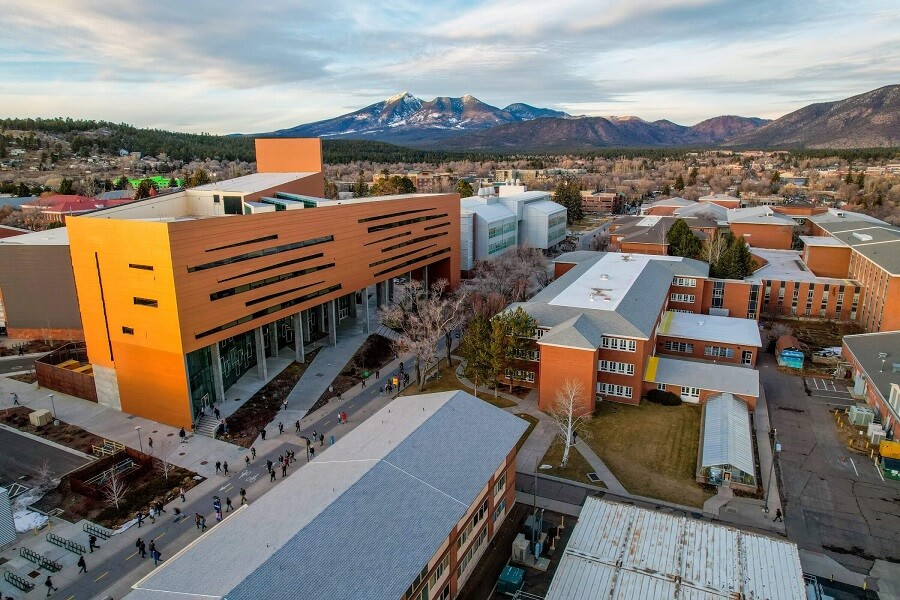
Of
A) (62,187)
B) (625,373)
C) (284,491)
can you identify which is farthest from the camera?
(62,187)

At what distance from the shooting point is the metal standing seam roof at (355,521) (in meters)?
17.8

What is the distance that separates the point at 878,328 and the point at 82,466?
70.1 meters

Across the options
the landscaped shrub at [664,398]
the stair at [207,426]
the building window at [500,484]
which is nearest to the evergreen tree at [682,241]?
the landscaped shrub at [664,398]

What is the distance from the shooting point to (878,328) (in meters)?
55.7

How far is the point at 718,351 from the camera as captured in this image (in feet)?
167

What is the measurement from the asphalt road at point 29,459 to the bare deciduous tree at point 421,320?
24262 millimetres

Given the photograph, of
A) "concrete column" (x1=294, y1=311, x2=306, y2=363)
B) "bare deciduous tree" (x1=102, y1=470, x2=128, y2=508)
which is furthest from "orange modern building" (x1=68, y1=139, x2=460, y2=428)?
"bare deciduous tree" (x1=102, y1=470, x2=128, y2=508)

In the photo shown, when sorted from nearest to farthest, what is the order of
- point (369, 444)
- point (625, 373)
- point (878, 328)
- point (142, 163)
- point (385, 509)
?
1. point (385, 509)
2. point (369, 444)
3. point (625, 373)
4. point (878, 328)
5. point (142, 163)

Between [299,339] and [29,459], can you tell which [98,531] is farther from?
[299,339]

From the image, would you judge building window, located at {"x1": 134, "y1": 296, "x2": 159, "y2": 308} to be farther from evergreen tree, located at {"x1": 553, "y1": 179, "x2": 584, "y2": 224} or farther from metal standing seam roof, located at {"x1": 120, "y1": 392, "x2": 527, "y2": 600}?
evergreen tree, located at {"x1": 553, "y1": 179, "x2": 584, "y2": 224}

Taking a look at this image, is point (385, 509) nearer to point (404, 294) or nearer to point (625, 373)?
point (625, 373)

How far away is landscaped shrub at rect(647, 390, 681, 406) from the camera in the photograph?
4222cm

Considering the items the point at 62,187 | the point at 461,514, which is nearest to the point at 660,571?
the point at 461,514

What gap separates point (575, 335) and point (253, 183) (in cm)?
3839
